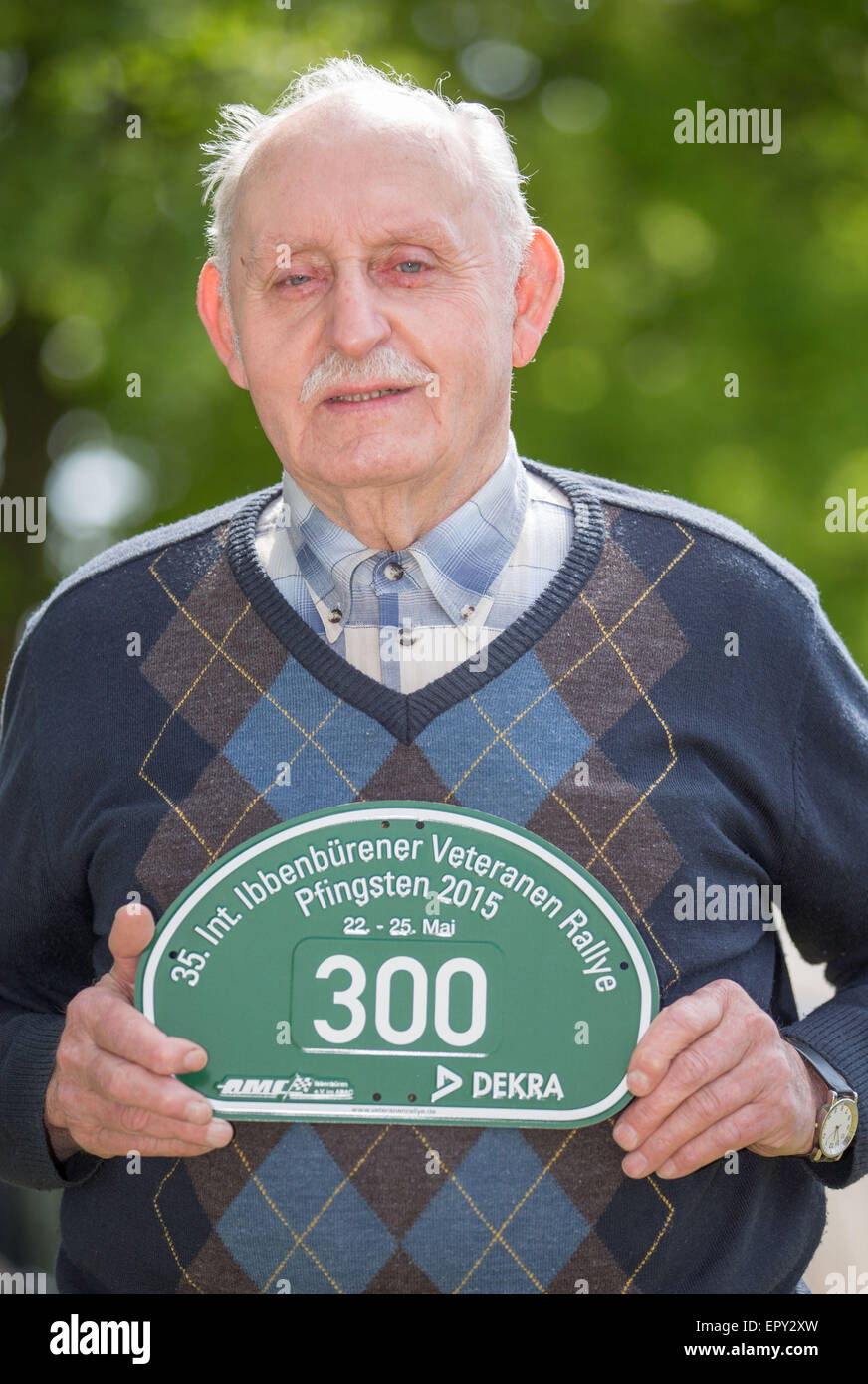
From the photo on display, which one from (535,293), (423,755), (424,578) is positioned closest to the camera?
(423,755)

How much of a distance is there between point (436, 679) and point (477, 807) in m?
0.18

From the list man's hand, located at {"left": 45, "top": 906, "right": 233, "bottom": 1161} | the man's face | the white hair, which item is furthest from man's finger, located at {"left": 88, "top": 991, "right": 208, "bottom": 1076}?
the white hair

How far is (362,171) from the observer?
2.00m

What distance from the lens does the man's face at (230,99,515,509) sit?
6.56 feet

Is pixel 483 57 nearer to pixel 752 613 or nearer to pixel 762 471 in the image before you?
pixel 762 471

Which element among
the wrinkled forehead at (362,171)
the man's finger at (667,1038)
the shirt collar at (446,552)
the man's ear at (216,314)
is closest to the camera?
the man's finger at (667,1038)

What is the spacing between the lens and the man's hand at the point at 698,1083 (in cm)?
189

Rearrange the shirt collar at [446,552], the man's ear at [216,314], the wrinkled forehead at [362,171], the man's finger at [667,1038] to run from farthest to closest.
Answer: the man's ear at [216,314]
the shirt collar at [446,552]
the wrinkled forehead at [362,171]
the man's finger at [667,1038]

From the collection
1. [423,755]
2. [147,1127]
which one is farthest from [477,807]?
[147,1127]

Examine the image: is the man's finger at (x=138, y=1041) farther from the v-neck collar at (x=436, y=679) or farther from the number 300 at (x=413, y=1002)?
the v-neck collar at (x=436, y=679)

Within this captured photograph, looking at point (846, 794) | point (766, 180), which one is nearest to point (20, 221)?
point (766, 180)

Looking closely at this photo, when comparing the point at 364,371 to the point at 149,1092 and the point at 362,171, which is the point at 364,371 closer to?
the point at 362,171

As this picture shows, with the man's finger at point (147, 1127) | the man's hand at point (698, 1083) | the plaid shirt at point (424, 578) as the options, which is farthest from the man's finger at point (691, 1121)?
the plaid shirt at point (424, 578)

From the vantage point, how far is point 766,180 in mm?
5570
